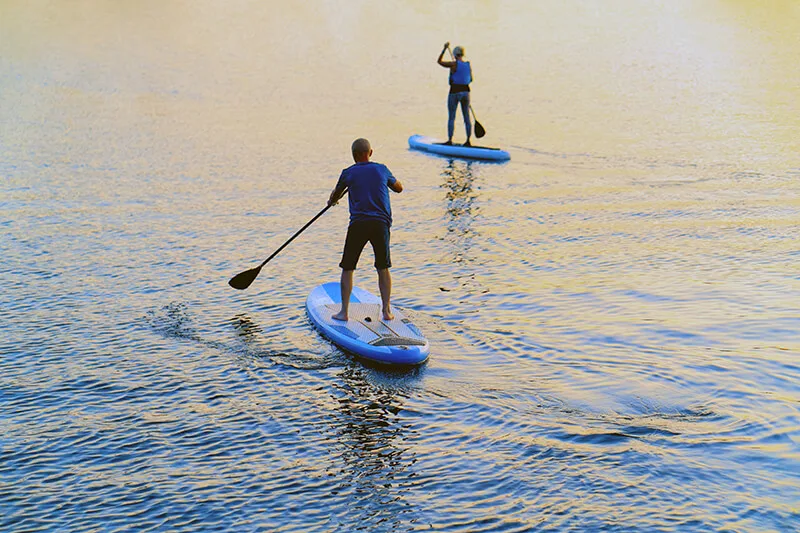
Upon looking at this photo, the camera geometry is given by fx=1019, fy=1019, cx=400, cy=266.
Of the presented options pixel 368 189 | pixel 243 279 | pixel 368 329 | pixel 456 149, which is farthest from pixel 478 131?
pixel 368 329

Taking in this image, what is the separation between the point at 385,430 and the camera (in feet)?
26.5

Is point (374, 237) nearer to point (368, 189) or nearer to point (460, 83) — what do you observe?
point (368, 189)

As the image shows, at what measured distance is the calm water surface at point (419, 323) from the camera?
710 cm

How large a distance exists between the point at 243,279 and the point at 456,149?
10.6m

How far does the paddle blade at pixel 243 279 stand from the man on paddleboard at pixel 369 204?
1900 mm

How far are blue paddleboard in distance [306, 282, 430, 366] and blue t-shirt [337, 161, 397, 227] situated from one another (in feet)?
3.34

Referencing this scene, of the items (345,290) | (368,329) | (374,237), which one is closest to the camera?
(368,329)

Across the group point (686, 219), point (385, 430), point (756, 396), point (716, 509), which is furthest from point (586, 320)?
point (686, 219)

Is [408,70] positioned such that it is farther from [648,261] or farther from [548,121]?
[648,261]

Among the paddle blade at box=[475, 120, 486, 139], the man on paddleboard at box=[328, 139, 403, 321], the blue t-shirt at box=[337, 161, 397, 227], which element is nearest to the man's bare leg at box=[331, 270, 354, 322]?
the man on paddleboard at box=[328, 139, 403, 321]

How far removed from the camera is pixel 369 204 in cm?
992

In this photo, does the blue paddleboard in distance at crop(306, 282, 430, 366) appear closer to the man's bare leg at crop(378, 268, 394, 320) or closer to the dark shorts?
the man's bare leg at crop(378, 268, 394, 320)

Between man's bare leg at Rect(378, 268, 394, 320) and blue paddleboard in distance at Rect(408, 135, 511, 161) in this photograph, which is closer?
man's bare leg at Rect(378, 268, 394, 320)

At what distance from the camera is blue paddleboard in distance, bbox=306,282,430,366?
930cm
